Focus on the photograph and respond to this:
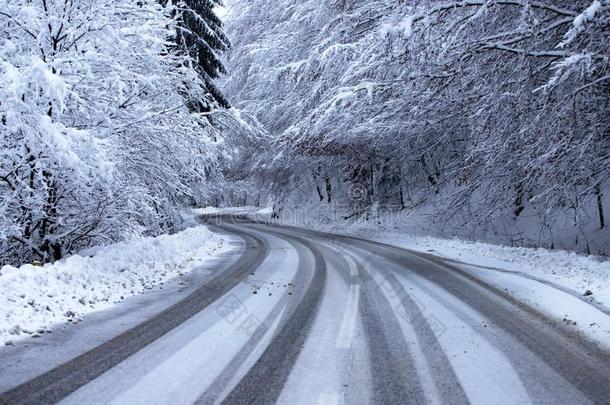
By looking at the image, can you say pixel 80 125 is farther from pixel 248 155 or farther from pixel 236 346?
pixel 248 155

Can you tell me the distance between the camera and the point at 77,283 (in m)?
7.45

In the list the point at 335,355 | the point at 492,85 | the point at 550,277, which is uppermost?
the point at 492,85

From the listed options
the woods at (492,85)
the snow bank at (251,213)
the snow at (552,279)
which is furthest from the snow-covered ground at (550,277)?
the snow bank at (251,213)

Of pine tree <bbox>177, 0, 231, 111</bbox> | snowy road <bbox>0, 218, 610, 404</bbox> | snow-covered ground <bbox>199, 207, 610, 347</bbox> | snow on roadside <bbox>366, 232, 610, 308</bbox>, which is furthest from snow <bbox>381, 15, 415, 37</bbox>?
pine tree <bbox>177, 0, 231, 111</bbox>

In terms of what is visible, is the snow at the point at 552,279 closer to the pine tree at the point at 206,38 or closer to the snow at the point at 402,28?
the snow at the point at 402,28

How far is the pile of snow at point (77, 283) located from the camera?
5.85 metres

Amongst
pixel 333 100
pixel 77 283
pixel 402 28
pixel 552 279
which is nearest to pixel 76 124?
pixel 77 283

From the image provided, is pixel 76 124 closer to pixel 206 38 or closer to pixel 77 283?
pixel 77 283

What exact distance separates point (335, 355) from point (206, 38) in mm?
19602

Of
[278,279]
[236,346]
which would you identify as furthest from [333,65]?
[236,346]

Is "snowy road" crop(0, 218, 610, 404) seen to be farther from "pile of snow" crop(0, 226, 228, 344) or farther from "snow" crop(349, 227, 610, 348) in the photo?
"pile of snow" crop(0, 226, 228, 344)

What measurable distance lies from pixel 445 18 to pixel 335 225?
19.1m

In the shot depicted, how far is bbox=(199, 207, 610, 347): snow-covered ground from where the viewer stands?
20.7 feet

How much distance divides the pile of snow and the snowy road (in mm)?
1041
